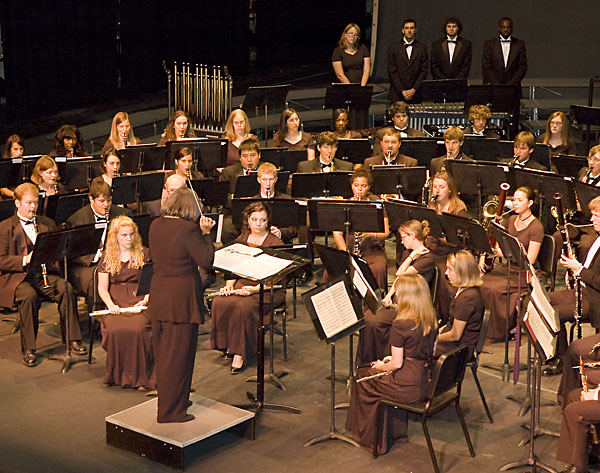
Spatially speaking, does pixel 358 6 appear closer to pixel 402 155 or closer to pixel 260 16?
pixel 260 16

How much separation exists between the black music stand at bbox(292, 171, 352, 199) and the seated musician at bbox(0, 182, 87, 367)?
Result: 2.48 meters

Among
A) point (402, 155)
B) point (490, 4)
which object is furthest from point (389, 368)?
point (490, 4)

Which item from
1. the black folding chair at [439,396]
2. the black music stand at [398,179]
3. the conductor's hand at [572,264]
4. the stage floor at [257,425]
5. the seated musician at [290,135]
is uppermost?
the seated musician at [290,135]

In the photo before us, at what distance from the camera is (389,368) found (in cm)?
655

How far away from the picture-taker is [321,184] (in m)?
9.72

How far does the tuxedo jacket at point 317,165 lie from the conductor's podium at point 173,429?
4.09 meters

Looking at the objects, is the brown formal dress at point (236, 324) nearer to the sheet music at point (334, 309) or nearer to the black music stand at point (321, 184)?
the black music stand at point (321, 184)

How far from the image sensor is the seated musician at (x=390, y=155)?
34.3 ft

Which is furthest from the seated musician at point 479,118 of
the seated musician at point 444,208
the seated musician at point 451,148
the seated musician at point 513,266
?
the seated musician at point 513,266

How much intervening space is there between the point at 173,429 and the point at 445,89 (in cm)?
761

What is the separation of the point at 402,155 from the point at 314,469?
16.7ft

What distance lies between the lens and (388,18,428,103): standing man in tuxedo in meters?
13.4

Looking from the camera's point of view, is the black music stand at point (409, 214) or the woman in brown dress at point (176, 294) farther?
the black music stand at point (409, 214)

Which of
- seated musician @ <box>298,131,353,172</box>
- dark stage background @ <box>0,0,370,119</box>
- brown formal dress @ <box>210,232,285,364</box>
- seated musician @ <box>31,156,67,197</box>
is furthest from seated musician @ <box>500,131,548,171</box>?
dark stage background @ <box>0,0,370,119</box>
